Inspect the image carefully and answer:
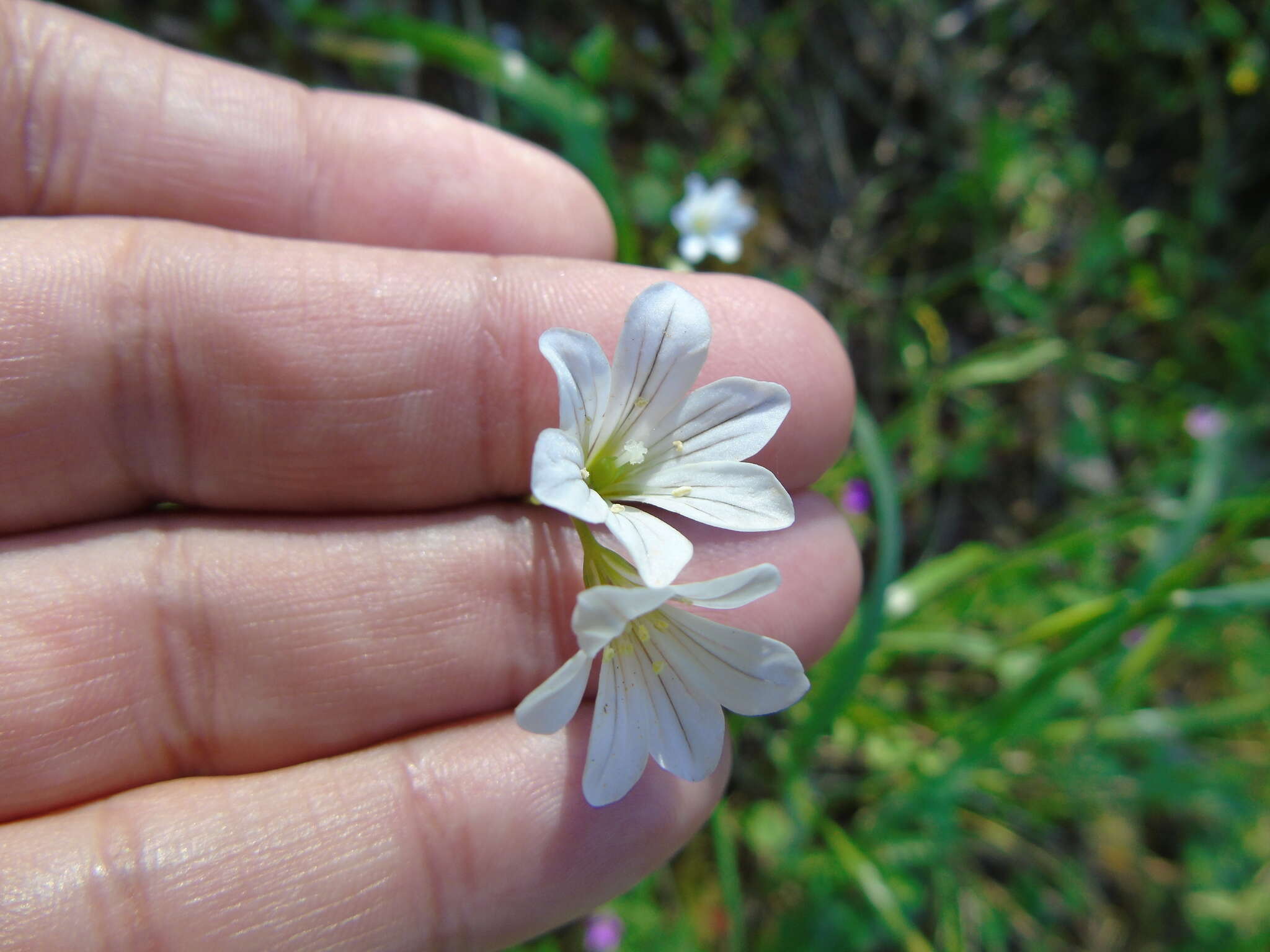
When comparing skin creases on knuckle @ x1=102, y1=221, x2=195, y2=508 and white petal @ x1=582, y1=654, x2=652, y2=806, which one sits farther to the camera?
skin creases on knuckle @ x1=102, y1=221, x2=195, y2=508

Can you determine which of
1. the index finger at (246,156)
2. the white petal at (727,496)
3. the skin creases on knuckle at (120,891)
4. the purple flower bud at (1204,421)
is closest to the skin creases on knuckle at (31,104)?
the index finger at (246,156)

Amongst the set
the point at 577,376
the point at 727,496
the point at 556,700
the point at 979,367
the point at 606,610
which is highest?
the point at 979,367

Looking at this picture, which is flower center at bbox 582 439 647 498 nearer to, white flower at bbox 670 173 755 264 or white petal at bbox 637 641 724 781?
white petal at bbox 637 641 724 781

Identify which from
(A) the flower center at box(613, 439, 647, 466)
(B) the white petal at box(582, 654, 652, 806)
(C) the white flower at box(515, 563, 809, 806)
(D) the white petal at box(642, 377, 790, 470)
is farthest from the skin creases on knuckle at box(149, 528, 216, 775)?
(D) the white petal at box(642, 377, 790, 470)

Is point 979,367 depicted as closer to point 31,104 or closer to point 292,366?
point 292,366

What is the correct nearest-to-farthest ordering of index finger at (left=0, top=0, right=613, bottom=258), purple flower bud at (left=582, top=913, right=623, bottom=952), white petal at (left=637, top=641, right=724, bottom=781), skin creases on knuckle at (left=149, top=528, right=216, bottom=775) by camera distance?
white petal at (left=637, top=641, right=724, bottom=781)
skin creases on knuckle at (left=149, top=528, right=216, bottom=775)
index finger at (left=0, top=0, right=613, bottom=258)
purple flower bud at (left=582, top=913, right=623, bottom=952)

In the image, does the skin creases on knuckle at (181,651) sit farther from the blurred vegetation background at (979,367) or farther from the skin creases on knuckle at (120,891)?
the blurred vegetation background at (979,367)

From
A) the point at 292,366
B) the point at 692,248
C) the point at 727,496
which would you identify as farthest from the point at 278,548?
the point at 692,248
